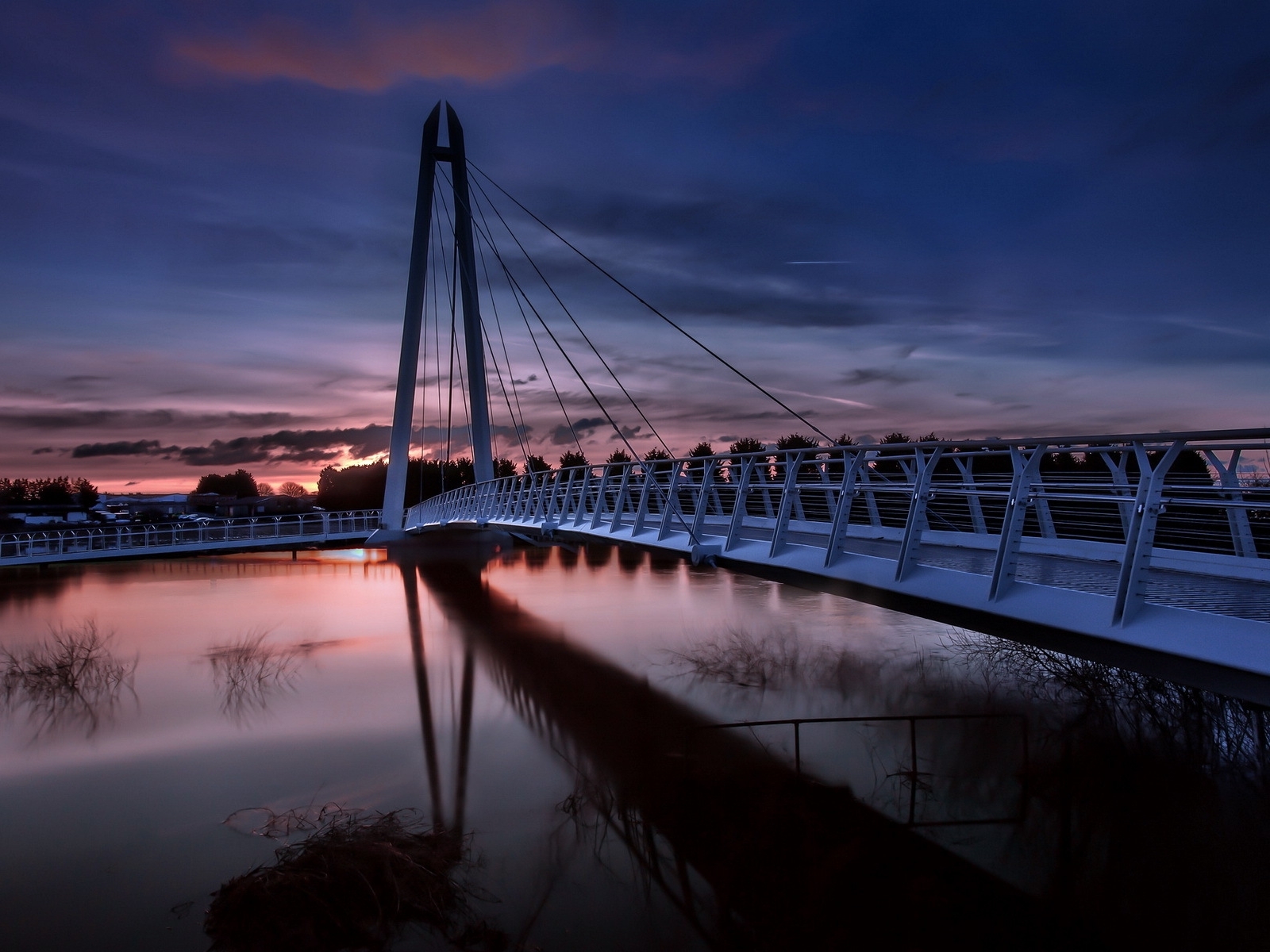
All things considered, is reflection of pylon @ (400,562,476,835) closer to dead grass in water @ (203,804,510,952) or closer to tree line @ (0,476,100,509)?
dead grass in water @ (203,804,510,952)

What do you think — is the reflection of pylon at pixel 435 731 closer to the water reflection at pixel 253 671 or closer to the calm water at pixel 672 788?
the calm water at pixel 672 788

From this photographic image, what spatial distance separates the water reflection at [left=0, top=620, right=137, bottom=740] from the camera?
13.8 metres

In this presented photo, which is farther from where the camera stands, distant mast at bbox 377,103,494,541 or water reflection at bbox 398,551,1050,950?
distant mast at bbox 377,103,494,541

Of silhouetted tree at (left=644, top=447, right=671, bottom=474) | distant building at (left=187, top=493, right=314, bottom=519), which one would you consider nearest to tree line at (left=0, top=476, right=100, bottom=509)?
distant building at (left=187, top=493, right=314, bottom=519)

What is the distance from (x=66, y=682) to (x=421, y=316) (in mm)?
19896

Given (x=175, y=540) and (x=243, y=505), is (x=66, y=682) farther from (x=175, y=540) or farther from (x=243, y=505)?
(x=243, y=505)

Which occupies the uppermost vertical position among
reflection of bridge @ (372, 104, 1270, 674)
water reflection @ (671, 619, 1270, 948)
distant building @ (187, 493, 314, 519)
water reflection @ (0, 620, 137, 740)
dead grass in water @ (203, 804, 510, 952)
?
reflection of bridge @ (372, 104, 1270, 674)

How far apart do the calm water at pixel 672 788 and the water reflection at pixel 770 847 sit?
3 cm

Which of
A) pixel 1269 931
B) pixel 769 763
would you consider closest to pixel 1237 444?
pixel 1269 931

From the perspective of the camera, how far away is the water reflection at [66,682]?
45.1 ft

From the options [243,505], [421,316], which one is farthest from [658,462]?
[243,505]

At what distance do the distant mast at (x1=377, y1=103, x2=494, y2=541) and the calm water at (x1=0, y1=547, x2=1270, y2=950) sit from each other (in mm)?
14217

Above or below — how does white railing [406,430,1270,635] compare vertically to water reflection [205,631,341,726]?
above

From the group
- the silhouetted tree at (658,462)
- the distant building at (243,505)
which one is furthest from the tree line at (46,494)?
the silhouetted tree at (658,462)
